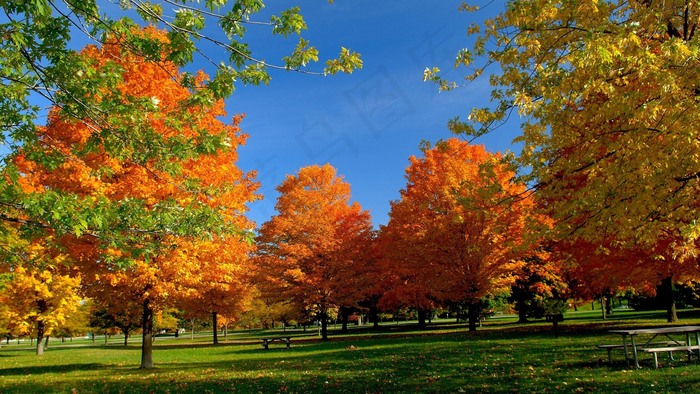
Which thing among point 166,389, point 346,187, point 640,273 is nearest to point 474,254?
point 640,273

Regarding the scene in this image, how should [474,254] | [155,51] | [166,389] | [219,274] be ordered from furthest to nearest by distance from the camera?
[474,254]
[219,274]
[166,389]
[155,51]

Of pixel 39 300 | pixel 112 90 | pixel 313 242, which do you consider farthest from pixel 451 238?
pixel 39 300

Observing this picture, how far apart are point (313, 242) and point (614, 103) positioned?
2184 centimetres

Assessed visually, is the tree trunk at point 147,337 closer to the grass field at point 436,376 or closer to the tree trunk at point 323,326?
the grass field at point 436,376

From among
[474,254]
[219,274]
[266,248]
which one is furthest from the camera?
[266,248]

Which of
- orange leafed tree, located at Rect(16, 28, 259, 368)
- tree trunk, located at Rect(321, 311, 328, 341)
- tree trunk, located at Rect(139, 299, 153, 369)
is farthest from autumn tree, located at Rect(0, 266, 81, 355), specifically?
tree trunk, located at Rect(321, 311, 328, 341)

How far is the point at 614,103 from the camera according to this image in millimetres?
5477

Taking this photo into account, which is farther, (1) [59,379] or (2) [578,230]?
(1) [59,379]

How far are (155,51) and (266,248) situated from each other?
22957 mm

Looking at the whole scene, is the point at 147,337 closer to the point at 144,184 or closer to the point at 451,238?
the point at 144,184

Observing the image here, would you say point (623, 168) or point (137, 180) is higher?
point (137, 180)

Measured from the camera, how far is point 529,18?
634cm

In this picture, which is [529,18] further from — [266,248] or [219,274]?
[266,248]

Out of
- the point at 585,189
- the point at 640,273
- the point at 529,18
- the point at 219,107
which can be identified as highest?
the point at 219,107
